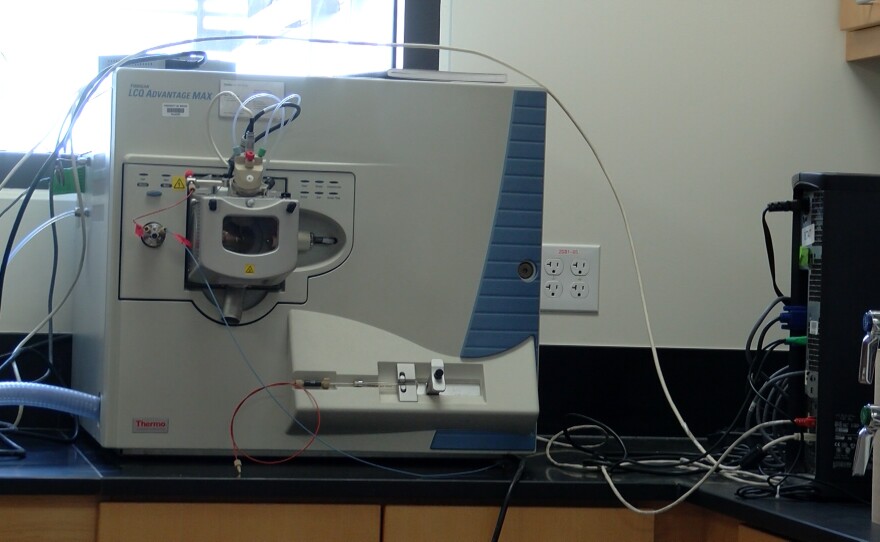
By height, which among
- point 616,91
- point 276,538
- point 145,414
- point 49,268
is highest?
point 616,91

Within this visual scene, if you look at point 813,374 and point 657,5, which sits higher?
point 657,5

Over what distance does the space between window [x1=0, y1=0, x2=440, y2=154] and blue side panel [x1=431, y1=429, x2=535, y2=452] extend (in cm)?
73

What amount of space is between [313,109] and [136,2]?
27.3 inches

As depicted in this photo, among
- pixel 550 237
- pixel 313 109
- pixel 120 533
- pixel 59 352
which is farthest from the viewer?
pixel 550 237

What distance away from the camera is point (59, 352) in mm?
1545

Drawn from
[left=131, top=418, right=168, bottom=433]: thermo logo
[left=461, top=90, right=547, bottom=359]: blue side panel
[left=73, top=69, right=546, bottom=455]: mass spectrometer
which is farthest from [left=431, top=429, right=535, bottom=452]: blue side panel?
[left=131, top=418, right=168, bottom=433]: thermo logo

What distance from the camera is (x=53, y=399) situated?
4.01 ft

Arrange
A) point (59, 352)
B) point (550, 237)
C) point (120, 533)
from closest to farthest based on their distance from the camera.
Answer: point (120, 533)
point (59, 352)
point (550, 237)

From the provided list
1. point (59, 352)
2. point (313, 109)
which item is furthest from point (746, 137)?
point (59, 352)

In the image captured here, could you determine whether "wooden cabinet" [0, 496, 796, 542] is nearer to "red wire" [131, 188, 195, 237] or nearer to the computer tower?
the computer tower

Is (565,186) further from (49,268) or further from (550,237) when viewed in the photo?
(49,268)

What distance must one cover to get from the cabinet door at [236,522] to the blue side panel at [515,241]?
0.27 m

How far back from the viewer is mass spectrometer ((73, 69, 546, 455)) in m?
1.19

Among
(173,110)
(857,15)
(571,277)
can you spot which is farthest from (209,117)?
(857,15)
